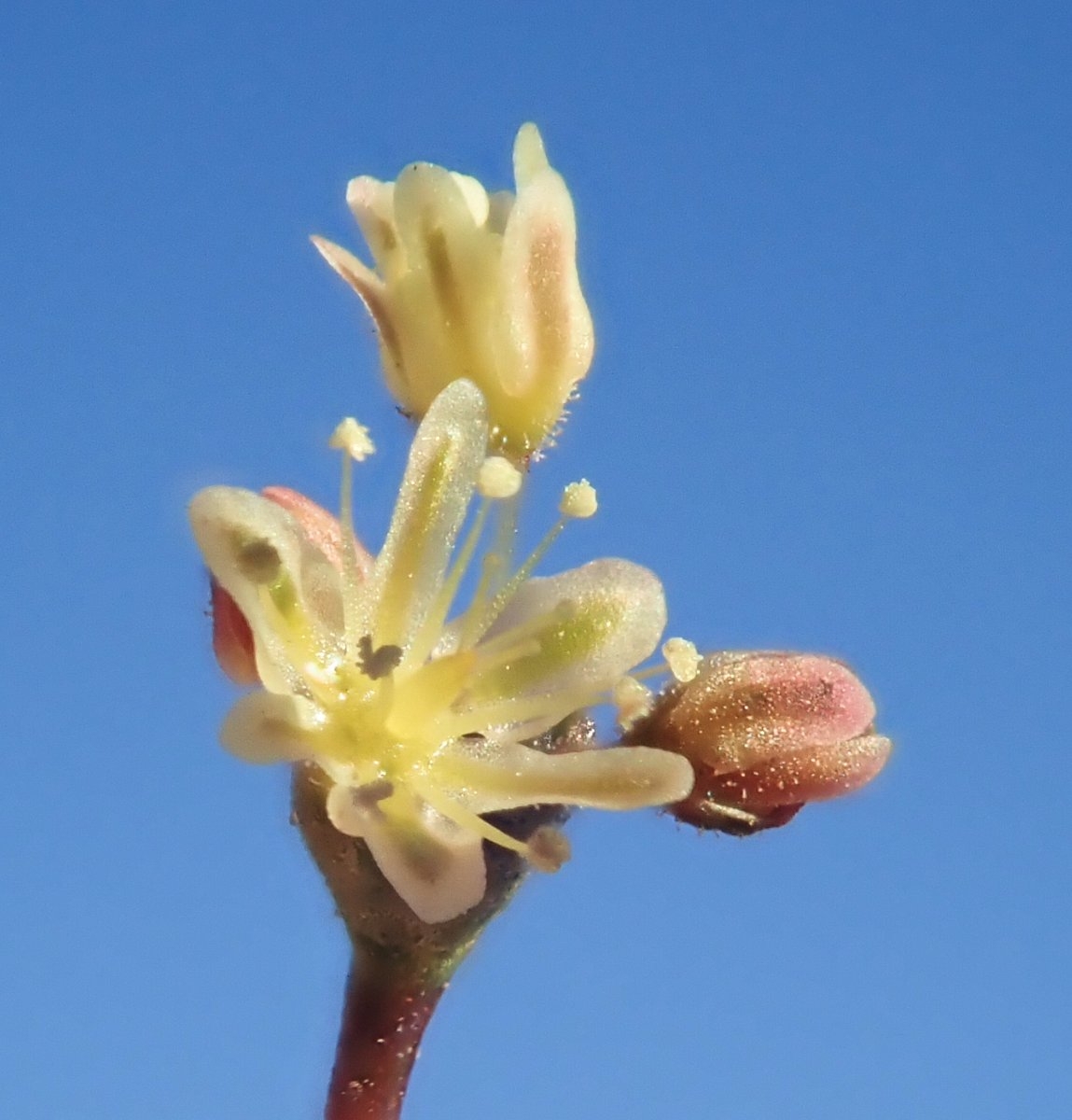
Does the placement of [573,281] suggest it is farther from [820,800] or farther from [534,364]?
[820,800]

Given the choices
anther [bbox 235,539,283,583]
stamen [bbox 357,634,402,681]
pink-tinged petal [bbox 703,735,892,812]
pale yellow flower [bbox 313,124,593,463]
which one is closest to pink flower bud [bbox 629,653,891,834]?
pink-tinged petal [bbox 703,735,892,812]

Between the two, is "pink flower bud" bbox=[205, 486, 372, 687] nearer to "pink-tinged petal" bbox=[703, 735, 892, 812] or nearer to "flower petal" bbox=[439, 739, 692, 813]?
"flower petal" bbox=[439, 739, 692, 813]

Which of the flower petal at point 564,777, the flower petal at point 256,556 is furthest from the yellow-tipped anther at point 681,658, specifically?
the flower petal at point 256,556

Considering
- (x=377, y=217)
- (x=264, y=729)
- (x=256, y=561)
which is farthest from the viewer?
(x=377, y=217)

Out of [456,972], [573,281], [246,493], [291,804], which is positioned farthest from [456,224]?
[456,972]

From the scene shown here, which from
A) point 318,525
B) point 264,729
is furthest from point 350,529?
point 264,729

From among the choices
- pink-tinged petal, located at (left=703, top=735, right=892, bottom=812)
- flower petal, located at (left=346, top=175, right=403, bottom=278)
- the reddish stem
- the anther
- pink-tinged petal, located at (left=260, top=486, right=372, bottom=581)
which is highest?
flower petal, located at (left=346, top=175, right=403, bottom=278)

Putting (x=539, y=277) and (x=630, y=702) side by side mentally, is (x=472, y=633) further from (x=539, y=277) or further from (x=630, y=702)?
(x=539, y=277)
